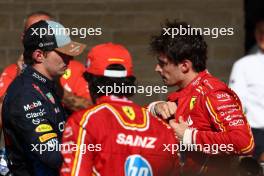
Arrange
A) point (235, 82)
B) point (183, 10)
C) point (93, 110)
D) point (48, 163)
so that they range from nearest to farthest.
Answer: point (93, 110) < point (48, 163) < point (235, 82) < point (183, 10)

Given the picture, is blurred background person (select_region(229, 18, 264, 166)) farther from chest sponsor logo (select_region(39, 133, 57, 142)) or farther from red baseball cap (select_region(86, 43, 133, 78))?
red baseball cap (select_region(86, 43, 133, 78))

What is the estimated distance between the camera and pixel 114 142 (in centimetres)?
405

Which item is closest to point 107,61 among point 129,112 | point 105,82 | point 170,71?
point 105,82

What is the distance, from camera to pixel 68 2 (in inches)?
312

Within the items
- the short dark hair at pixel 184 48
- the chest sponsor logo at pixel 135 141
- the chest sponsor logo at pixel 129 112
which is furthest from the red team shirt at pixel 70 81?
the chest sponsor logo at pixel 135 141

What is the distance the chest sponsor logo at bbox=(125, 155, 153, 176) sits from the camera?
4059mm

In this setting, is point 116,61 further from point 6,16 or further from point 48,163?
point 6,16

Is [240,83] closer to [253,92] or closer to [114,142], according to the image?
[253,92]

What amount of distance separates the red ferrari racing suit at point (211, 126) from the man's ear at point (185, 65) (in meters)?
0.08

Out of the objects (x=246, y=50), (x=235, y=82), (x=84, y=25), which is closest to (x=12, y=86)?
(x=235, y=82)

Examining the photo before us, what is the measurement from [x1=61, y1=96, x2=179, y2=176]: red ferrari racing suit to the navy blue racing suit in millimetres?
635

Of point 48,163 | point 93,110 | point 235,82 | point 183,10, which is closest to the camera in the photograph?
point 93,110

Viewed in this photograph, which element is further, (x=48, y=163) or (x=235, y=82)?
(x=235, y=82)

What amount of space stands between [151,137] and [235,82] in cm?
247
